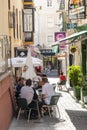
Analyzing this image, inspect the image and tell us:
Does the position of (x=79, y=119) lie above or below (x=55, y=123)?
below

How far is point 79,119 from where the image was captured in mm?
17953

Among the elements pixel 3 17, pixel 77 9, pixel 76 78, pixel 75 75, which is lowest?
pixel 76 78

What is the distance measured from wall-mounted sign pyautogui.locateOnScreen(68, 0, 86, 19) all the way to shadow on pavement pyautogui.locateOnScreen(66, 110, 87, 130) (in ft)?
25.9

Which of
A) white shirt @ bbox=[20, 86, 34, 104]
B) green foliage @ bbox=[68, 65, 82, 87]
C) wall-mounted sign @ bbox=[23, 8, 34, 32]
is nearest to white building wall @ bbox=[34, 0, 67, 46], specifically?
wall-mounted sign @ bbox=[23, 8, 34, 32]

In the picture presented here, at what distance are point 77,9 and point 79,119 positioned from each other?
35.3ft

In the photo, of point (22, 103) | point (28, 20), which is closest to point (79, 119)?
point (22, 103)

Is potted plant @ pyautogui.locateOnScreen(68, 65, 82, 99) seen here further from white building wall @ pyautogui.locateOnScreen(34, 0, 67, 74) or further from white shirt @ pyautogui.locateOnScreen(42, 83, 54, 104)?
white building wall @ pyautogui.locateOnScreen(34, 0, 67, 74)

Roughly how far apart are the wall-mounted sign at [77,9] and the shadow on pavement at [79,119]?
25.9 feet

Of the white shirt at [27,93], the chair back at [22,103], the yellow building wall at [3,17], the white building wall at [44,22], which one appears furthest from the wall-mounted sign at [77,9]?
the white building wall at [44,22]

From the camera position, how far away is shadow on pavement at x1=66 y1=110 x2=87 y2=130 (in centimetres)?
1593

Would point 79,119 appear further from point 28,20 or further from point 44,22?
point 44,22

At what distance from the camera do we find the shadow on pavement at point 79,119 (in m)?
15.9

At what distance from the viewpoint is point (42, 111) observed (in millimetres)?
18031

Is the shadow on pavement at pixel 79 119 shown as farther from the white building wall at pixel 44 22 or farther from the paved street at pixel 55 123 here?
the white building wall at pixel 44 22
